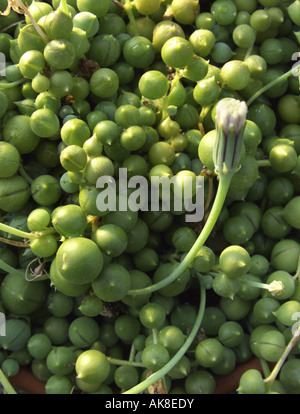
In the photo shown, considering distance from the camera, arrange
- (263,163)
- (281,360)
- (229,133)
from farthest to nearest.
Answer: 1. (263,163)
2. (281,360)
3. (229,133)

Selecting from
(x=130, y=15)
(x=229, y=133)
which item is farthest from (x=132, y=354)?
(x=130, y=15)

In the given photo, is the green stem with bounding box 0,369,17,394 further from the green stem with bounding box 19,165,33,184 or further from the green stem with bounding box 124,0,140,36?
the green stem with bounding box 124,0,140,36

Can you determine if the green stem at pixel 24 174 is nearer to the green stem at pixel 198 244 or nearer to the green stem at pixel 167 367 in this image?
the green stem at pixel 198 244

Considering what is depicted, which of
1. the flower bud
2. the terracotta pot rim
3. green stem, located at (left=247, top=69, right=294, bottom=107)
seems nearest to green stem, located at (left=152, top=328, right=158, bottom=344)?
the terracotta pot rim

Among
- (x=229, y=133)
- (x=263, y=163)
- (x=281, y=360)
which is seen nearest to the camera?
(x=229, y=133)

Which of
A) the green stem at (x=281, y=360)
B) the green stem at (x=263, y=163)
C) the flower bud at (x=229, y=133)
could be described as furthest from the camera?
the green stem at (x=263, y=163)

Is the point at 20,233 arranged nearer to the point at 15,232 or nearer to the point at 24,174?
the point at 15,232

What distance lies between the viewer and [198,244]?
69cm

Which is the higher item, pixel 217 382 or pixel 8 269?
pixel 8 269

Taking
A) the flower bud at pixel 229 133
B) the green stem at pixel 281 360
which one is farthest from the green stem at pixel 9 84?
the green stem at pixel 281 360

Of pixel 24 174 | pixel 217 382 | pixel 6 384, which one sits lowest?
pixel 217 382

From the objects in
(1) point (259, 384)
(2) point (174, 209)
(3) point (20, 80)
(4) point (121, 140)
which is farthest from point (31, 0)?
(1) point (259, 384)

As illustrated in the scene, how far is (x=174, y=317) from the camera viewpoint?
78 centimetres

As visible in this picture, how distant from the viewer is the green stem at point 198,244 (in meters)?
0.66
